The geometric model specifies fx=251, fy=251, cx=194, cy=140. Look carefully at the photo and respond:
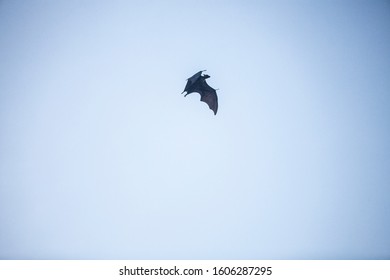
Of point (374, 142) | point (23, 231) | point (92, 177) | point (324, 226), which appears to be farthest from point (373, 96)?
point (23, 231)

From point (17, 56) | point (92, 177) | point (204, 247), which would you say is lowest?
point (204, 247)

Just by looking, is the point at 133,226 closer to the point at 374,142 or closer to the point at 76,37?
the point at 76,37

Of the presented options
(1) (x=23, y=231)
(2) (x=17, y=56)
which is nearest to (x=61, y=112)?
(2) (x=17, y=56)

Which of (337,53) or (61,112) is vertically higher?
(337,53)
